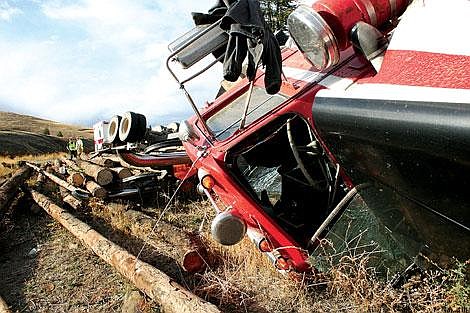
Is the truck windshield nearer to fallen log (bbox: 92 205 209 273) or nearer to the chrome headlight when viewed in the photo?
the chrome headlight

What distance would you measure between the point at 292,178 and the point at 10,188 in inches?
307

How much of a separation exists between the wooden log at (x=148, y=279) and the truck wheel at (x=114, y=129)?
1.29 metres

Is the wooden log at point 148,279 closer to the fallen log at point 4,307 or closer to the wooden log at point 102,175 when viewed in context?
the fallen log at point 4,307

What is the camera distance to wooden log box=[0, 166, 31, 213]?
8581 millimetres

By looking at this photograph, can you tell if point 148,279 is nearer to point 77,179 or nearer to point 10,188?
point 77,179

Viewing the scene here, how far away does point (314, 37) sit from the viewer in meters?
3.02

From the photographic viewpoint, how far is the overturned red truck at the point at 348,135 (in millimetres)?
2193

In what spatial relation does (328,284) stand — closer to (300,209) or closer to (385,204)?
(300,209)

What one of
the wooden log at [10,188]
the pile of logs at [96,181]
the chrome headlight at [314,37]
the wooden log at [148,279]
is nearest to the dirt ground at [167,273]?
the wooden log at [148,279]

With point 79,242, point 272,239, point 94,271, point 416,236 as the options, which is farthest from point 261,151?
point 79,242

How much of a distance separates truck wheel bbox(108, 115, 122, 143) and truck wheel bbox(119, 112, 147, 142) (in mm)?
92

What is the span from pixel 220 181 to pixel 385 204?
1289 mm

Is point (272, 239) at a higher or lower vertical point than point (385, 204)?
lower

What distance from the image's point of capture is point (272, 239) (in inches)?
143
